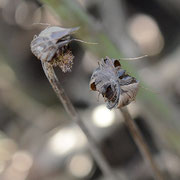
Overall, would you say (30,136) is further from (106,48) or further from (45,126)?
(106,48)

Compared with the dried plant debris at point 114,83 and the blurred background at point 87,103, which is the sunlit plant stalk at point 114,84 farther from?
the blurred background at point 87,103

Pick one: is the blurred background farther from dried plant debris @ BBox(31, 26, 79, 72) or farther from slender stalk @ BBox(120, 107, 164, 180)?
dried plant debris @ BBox(31, 26, 79, 72)

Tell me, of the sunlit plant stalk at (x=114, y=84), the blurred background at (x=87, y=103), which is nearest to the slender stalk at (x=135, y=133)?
the sunlit plant stalk at (x=114, y=84)

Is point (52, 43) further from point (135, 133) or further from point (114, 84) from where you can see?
point (135, 133)

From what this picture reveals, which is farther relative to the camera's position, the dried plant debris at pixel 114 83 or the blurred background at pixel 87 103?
the blurred background at pixel 87 103

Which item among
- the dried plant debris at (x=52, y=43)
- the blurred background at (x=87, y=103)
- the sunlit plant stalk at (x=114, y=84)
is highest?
the dried plant debris at (x=52, y=43)

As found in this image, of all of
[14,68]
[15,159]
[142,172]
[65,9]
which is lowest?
[142,172]

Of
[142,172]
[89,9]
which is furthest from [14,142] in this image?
[89,9]
